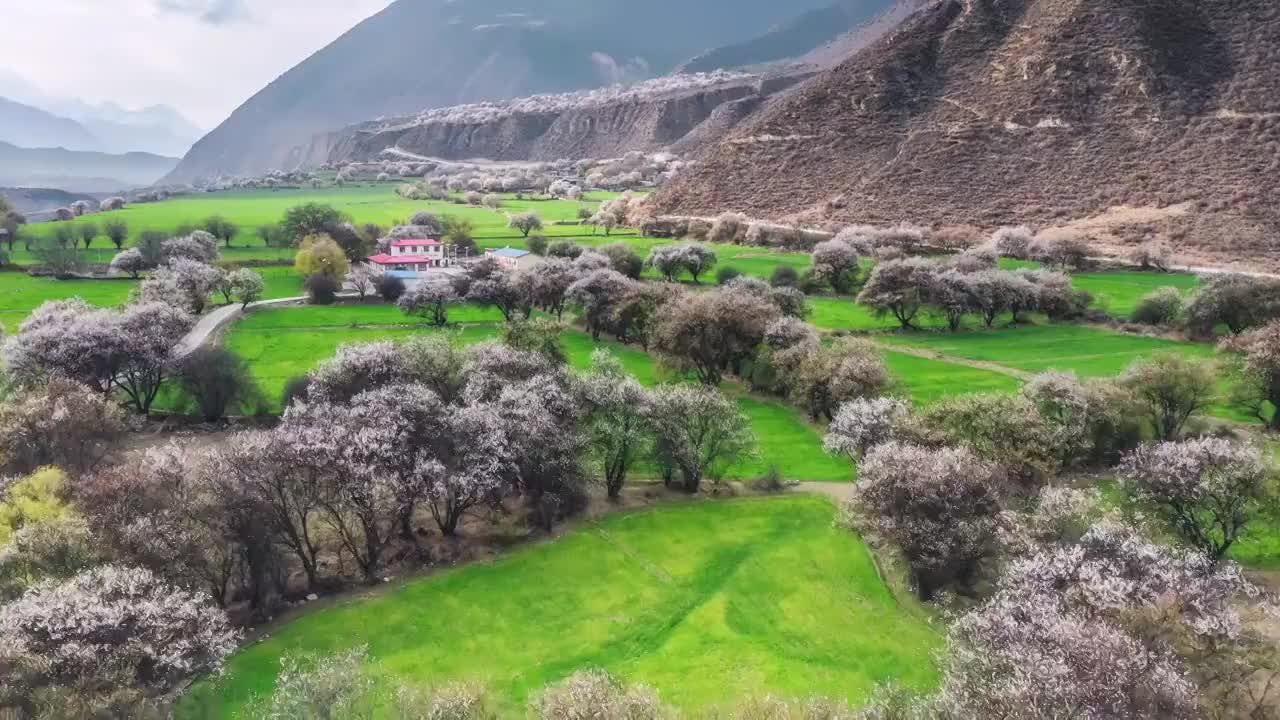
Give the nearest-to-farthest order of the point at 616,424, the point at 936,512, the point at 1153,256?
the point at 936,512, the point at 616,424, the point at 1153,256

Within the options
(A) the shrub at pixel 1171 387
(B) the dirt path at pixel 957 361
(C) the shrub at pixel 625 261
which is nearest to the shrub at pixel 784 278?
(C) the shrub at pixel 625 261

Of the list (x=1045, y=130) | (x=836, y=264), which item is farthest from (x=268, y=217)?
(x=1045, y=130)

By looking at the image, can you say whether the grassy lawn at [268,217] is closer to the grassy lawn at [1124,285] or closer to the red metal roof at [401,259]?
the red metal roof at [401,259]

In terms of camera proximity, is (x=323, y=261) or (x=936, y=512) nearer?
(x=936, y=512)

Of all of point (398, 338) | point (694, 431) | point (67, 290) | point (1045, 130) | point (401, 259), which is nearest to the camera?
point (694, 431)

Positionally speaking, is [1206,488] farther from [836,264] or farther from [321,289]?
[321,289]

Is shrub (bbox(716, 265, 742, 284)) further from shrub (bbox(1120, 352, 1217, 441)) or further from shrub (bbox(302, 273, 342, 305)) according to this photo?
shrub (bbox(1120, 352, 1217, 441))

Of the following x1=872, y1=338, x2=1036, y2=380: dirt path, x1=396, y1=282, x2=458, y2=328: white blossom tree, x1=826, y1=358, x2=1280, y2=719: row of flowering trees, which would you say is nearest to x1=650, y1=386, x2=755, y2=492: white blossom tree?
x1=826, y1=358, x2=1280, y2=719: row of flowering trees

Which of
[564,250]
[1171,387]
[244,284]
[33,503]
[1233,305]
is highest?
[564,250]

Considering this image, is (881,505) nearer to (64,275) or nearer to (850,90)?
(64,275)
